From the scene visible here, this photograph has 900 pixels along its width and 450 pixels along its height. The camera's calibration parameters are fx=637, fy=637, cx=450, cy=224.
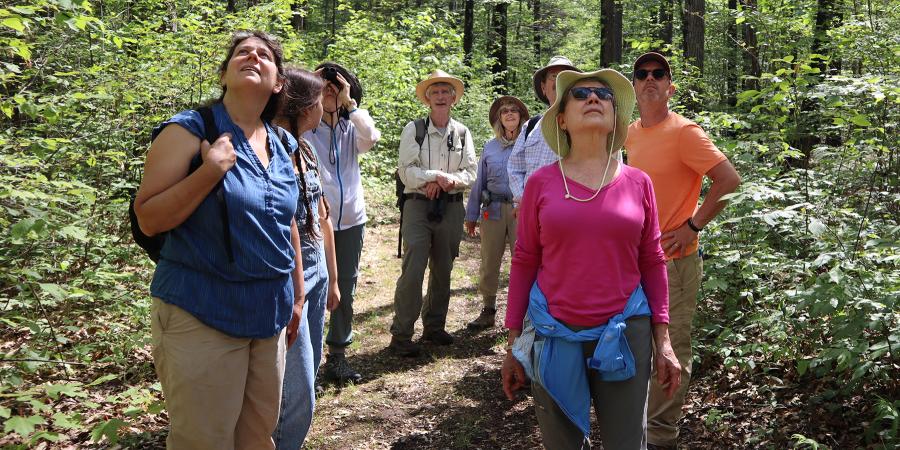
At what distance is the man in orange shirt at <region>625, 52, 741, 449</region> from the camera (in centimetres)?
376

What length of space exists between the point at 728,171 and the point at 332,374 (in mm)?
3459

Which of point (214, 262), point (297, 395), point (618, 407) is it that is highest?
point (214, 262)

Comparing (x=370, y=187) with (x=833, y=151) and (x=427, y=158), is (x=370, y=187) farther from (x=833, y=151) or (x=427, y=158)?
(x=833, y=151)

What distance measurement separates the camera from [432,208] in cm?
615

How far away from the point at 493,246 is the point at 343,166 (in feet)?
8.13

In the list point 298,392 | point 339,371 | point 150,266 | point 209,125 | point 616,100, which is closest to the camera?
point 209,125

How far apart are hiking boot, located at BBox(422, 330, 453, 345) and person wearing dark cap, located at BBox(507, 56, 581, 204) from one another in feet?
6.04

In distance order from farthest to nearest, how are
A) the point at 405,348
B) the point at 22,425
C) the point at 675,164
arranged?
1. the point at 405,348
2. the point at 675,164
3. the point at 22,425

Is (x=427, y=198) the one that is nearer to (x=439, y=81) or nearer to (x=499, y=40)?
(x=439, y=81)

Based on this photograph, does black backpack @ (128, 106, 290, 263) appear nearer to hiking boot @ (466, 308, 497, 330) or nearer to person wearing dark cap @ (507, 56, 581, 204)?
person wearing dark cap @ (507, 56, 581, 204)

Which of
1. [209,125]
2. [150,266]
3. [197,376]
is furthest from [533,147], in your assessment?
[150,266]

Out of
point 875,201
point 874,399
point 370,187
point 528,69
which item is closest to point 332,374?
point 874,399

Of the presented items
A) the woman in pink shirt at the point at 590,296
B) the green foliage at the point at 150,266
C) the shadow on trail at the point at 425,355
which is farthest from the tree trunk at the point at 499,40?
the woman in pink shirt at the point at 590,296

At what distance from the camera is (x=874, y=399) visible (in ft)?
13.2
